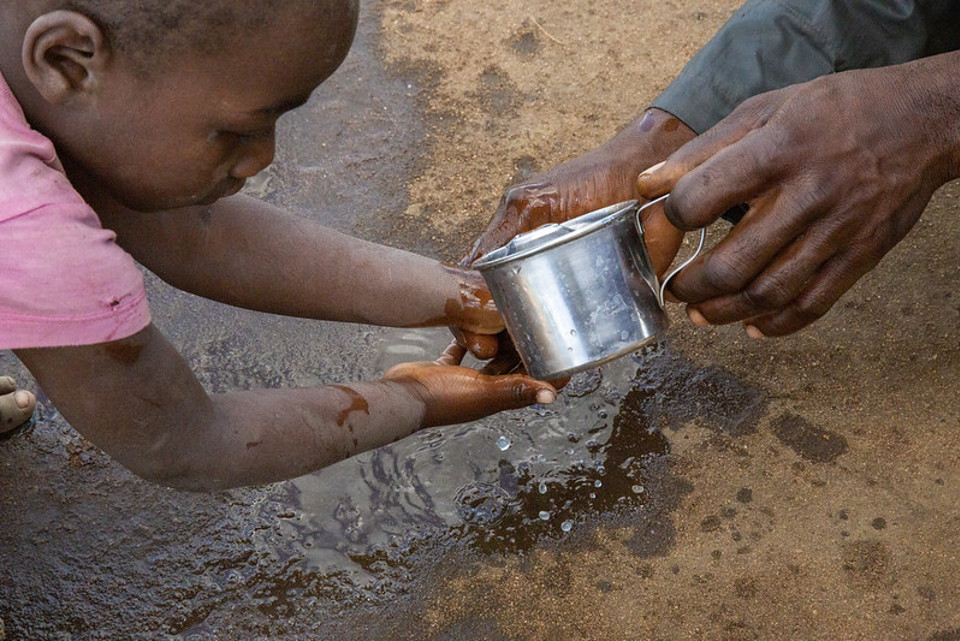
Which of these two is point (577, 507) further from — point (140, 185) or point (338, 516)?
point (140, 185)

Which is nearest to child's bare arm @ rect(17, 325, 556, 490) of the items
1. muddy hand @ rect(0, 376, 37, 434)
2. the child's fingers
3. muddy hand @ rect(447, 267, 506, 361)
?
the child's fingers

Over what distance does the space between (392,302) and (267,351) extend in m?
0.54

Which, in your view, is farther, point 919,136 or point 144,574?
point 144,574

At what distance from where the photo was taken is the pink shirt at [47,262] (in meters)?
1.56

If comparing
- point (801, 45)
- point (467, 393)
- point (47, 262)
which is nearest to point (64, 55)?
point (47, 262)

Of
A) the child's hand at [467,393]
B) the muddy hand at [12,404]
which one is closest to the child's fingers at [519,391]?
the child's hand at [467,393]

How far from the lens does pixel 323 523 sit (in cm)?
238

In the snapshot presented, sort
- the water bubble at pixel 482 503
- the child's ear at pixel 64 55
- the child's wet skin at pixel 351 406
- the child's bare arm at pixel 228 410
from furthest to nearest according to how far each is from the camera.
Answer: the water bubble at pixel 482 503, the child's wet skin at pixel 351 406, the child's bare arm at pixel 228 410, the child's ear at pixel 64 55

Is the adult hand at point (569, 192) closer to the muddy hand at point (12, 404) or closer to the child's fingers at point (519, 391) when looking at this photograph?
the child's fingers at point (519, 391)

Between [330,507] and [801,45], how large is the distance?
1.56 m

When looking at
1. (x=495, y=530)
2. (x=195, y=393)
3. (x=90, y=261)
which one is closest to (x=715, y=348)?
(x=495, y=530)

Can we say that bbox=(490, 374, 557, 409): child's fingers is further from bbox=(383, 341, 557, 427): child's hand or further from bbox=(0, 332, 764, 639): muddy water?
bbox=(0, 332, 764, 639): muddy water

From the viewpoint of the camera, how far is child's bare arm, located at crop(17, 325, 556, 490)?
5.58ft

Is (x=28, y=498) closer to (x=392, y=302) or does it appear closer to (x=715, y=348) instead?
(x=392, y=302)
